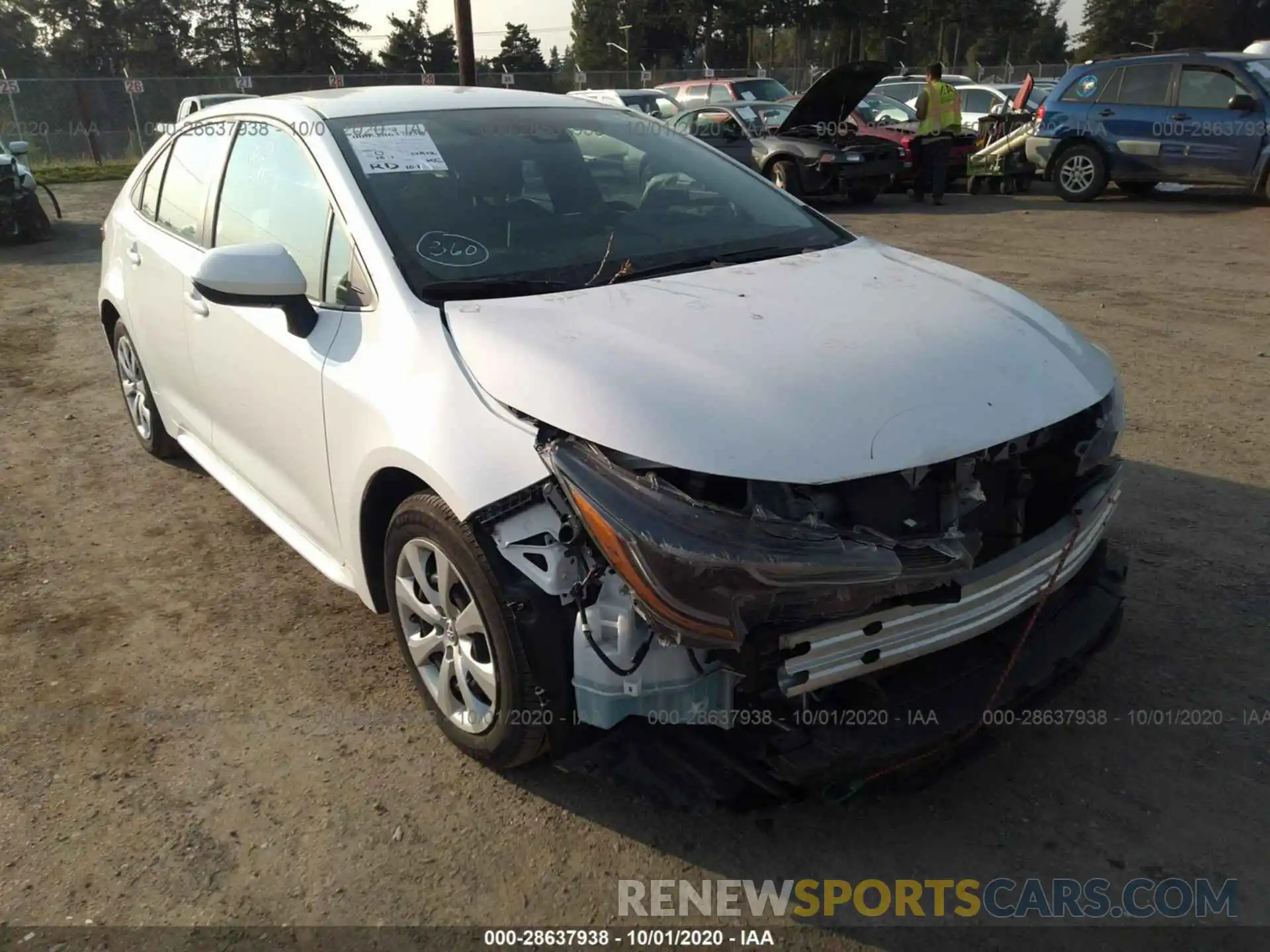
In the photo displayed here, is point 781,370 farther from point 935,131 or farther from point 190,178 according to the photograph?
point 935,131

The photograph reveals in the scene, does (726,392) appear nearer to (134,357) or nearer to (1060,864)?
(1060,864)

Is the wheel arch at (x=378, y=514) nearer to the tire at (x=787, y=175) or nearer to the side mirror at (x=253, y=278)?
the side mirror at (x=253, y=278)

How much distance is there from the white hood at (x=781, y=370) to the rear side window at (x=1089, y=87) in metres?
11.9

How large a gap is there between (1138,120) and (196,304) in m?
12.5

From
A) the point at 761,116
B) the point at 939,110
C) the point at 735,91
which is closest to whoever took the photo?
the point at 939,110

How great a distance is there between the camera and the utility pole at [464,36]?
1580 centimetres

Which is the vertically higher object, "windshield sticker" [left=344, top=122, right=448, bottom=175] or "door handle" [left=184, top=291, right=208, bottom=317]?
"windshield sticker" [left=344, top=122, right=448, bottom=175]

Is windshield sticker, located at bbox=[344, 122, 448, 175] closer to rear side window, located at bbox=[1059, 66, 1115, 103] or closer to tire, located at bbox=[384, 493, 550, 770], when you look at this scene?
tire, located at bbox=[384, 493, 550, 770]

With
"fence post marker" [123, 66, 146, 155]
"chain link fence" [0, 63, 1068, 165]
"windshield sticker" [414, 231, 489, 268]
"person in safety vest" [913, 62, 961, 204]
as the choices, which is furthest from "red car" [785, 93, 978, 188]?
"fence post marker" [123, 66, 146, 155]

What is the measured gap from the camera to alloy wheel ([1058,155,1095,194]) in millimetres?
13109

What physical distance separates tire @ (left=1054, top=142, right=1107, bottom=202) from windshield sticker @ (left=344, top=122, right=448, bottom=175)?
12232mm

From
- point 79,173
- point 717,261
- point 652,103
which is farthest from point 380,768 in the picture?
point 79,173

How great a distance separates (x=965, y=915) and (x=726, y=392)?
1.33 meters

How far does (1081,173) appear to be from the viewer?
43.3ft
